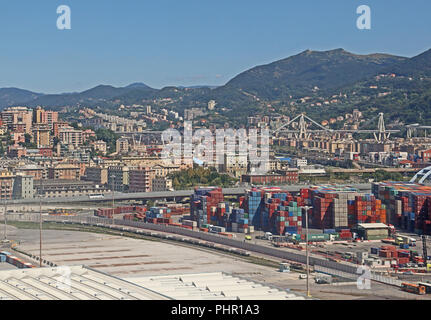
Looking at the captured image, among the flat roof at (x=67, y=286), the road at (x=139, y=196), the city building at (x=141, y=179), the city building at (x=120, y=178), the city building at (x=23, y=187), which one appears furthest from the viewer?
the city building at (x=120, y=178)

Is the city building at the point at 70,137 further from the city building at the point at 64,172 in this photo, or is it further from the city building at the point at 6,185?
the city building at the point at 6,185

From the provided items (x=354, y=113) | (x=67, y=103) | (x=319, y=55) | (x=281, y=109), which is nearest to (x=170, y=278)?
(x=354, y=113)

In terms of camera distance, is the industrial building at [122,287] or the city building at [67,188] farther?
the city building at [67,188]

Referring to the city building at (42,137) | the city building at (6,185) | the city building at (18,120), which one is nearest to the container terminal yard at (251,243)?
the city building at (6,185)

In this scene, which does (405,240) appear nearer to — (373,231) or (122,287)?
(373,231)

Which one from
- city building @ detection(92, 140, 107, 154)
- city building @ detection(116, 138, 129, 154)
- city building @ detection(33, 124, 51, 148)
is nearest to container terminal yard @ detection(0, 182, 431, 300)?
city building @ detection(33, 124, 51, 148)

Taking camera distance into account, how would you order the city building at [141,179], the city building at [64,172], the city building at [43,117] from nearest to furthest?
the city building at [141,179] < the city building at [64,172] < the city building at [43,117]
